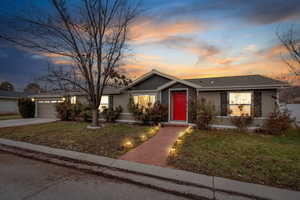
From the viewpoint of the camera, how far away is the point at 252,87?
334 inches

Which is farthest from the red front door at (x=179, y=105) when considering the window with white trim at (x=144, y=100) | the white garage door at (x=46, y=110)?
the white garage door at (x=46, y=110)

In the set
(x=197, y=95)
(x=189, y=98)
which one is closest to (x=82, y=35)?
(x=189, y=98)

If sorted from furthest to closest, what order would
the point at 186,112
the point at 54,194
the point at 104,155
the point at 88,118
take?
the point at 88,118, the point at 186,112, the point at 104,155, the point at 54,194

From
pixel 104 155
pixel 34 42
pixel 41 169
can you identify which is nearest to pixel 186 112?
pixel 104 155

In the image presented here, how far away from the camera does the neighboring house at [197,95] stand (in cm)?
859

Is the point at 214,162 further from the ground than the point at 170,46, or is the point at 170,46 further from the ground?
the point at 170,46

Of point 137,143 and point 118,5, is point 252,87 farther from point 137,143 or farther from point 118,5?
point 118,5

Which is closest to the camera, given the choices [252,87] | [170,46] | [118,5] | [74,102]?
[252,87]

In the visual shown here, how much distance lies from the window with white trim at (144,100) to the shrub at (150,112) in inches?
14.9

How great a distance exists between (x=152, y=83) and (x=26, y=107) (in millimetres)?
15491

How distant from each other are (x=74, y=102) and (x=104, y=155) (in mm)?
11250

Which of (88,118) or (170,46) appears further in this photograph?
(88,118)

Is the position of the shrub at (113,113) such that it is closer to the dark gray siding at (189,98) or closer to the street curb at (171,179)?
the dark gray siding at (189,98)

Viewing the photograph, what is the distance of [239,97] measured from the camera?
9.08 m
